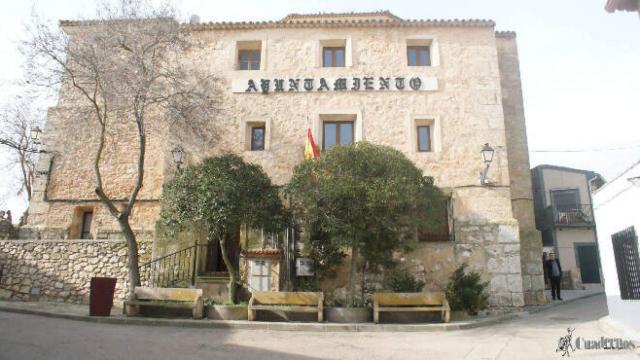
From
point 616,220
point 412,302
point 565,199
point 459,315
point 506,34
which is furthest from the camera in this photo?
point 565,199

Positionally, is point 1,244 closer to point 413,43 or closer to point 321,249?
point 321,249

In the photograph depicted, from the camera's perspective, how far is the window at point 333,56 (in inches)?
550

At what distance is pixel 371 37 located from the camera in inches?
549

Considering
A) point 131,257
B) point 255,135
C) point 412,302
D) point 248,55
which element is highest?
point 248,55

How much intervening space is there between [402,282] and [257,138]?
602 cm

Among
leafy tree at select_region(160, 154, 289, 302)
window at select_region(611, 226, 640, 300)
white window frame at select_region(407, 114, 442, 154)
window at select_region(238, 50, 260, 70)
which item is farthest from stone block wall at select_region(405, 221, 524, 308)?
window at select_region(238, 50, 260, 70)

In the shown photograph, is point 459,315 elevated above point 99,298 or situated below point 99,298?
below

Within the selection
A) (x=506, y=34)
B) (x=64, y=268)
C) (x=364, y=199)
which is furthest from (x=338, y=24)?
(x=64, y=268)

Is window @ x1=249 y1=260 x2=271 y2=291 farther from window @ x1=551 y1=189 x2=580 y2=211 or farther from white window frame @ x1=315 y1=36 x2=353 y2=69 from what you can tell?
window @ x1=551 y1=189 x2=580 y2=211

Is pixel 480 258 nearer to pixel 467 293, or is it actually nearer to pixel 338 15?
pixel 467 293

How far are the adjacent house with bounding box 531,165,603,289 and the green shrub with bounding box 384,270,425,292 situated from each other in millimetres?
12481

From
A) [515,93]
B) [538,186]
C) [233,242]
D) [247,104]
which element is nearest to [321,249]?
→ [233,242]

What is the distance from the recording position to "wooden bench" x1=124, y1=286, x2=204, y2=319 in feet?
31.2

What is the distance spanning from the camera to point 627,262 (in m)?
7.90
